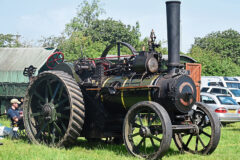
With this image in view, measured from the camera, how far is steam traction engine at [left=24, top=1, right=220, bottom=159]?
8.20 meters

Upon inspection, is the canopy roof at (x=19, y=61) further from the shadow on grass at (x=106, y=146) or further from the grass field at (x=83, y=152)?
the grass field at (x=83, y=152)

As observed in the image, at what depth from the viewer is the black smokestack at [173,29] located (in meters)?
8.52

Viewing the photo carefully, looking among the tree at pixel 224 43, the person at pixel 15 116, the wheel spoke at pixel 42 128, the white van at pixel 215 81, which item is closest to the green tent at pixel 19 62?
the white van at pixel 215 81

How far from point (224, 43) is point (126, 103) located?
6102cm

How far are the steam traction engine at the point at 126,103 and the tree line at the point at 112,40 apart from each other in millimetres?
28761

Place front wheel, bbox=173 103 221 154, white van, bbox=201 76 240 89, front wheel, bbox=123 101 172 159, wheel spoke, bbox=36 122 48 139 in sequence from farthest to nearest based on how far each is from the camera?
1. white van, bbox=201 76 240 89
2. wheel spoke, bbox=36 122 48 139
3. front wheel, bbox=173 103 221 154
4. front wheel, bbox=123 101 172 159

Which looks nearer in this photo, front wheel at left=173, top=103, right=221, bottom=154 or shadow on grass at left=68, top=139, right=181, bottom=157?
front wheel at left=173, top=103, right=221, bottom=154

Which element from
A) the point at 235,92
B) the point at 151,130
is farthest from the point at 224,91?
the point at 151,130

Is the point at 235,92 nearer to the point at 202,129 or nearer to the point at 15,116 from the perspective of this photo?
the point at 15,116

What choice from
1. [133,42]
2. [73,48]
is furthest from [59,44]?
[133,42]

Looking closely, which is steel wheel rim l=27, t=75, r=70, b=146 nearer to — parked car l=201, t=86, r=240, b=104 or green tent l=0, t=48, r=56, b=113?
green tent l=0, t=48, r=56, b=113

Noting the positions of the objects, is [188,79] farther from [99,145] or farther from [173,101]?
[99,145]

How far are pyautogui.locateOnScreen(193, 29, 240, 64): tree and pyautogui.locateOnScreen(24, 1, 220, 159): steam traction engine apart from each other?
54846 millimetres

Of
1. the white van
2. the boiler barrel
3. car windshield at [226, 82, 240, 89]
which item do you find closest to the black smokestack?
the boiler barrel
